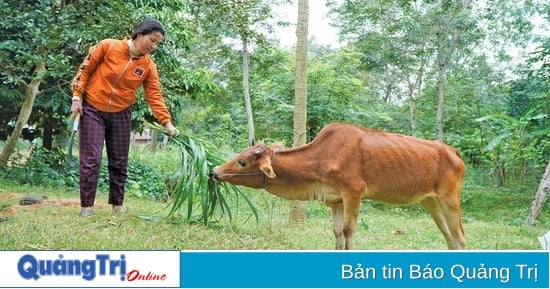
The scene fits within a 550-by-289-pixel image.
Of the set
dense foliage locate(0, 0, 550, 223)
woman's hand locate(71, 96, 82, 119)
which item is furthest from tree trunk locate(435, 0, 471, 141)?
woman's hand locate(71, 96, 82, 119)

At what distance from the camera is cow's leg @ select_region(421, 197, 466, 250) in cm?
333

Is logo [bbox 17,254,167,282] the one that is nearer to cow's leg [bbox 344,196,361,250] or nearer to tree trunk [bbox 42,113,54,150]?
cow's leg [bbox 344,196,361,250]

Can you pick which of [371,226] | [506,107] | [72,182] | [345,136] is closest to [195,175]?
[345,136]

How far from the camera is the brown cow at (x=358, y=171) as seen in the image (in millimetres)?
3244

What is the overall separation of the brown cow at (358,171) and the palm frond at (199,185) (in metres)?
0.48

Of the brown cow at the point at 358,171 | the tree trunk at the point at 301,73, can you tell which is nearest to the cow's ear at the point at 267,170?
the brown cow at the point at 358,171

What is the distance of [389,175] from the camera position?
3.29 m

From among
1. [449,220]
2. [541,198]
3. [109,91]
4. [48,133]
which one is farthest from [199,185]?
[48,133]

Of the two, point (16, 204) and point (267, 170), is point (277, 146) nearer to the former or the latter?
point (267, 170)

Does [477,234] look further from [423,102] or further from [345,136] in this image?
[423,102]

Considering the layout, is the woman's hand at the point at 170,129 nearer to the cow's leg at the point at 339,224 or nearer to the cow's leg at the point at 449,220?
the cow's leg at the point at 339,224

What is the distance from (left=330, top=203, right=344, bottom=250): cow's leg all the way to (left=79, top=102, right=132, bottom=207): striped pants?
1714 mm

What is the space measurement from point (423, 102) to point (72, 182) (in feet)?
29.4

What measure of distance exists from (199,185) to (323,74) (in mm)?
7036
